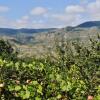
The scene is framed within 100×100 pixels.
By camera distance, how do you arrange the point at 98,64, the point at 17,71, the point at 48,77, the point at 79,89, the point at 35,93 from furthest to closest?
1. the point at 98,64
2. the point at 17,71
3. the point at 48,77
4. the point at 79,89
5. the point at 35,93

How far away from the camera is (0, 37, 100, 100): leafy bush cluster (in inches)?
414

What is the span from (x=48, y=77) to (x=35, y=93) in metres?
2.56

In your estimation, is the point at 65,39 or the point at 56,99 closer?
the point at 56,99

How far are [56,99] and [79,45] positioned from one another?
37.3ft

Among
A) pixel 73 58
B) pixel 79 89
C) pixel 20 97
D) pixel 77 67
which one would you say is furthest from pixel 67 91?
pixel 73 58

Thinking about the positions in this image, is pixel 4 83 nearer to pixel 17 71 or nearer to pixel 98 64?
pixel 17 71

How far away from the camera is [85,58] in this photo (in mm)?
19562

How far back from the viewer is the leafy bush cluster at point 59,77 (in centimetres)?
1051

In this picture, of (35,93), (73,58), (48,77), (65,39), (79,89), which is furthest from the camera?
(65,39)

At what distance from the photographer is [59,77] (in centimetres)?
1249

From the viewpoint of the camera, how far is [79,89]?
11336 mm

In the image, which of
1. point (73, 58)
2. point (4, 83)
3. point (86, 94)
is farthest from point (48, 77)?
point (73, 58)

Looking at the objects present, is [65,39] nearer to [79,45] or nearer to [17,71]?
[79,45]

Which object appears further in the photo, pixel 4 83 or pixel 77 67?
pixel 77 67
